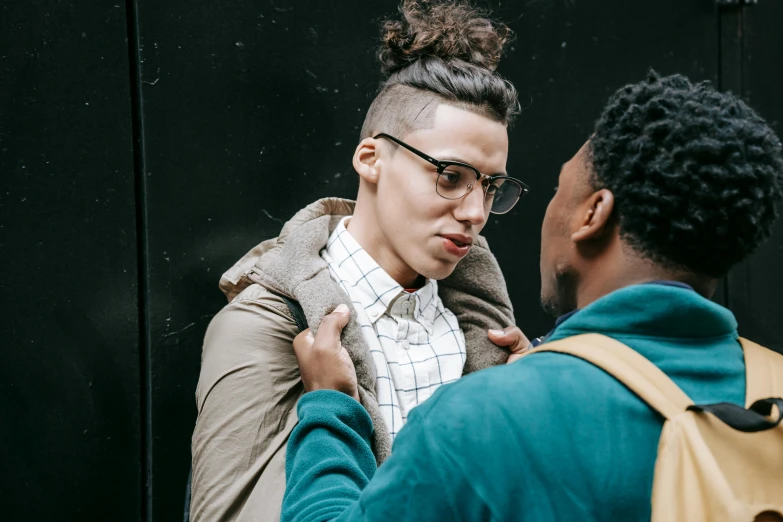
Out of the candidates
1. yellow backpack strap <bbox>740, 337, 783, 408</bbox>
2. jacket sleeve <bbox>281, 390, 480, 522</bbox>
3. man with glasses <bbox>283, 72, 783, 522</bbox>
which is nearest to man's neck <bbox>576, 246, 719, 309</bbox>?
man with glasses <bbox>283, 72, 783, 522</bbox>

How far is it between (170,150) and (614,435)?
169 cm

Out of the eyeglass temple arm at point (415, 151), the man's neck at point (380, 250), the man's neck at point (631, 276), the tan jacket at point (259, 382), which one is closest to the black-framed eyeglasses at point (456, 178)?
the eyeglass temple arm at point (415, 151)

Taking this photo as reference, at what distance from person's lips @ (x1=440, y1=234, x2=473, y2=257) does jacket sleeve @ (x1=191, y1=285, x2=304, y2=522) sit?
45 centimetres

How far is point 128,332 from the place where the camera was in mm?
2432

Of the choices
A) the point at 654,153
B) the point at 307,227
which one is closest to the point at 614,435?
the point at 654,153

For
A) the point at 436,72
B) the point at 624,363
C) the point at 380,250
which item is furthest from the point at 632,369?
the point at 436,72

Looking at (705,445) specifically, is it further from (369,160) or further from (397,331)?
(369,160)

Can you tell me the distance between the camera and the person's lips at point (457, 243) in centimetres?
214

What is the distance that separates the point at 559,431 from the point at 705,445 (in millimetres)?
199

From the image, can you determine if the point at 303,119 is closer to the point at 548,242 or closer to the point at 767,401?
the point at 548,242

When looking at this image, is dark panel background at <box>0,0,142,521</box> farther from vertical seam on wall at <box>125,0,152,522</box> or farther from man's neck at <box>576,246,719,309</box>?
man's neck at <box>576,246,719,309</box>

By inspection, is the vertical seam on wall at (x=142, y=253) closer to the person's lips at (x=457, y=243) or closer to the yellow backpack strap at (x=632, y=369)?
the person's lips at (x=457, y=243)

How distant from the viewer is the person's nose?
2.12 metres

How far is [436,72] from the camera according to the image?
2.23 meters
